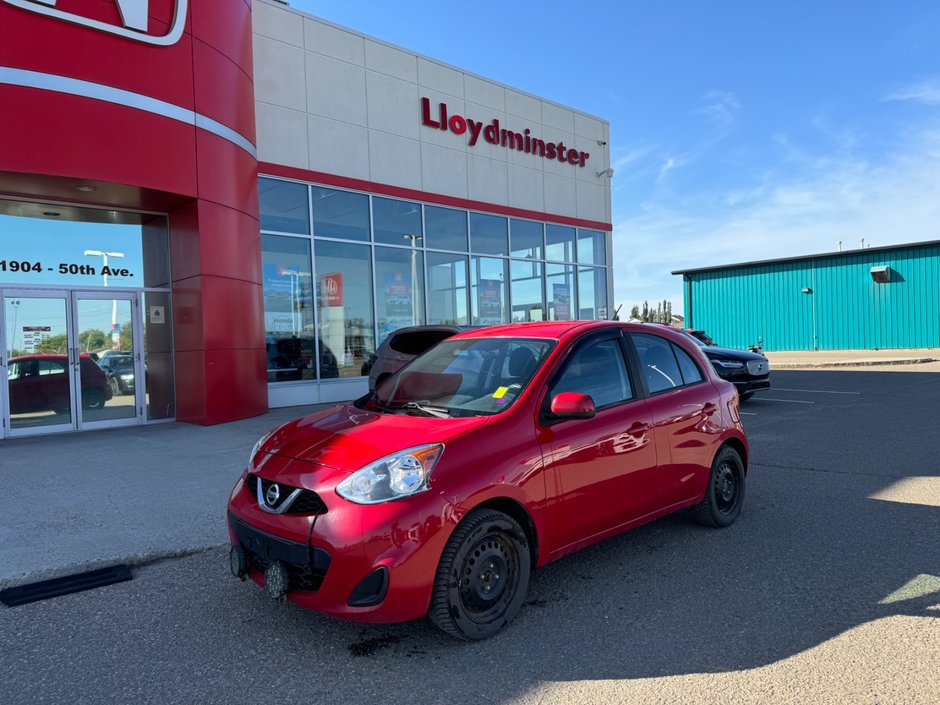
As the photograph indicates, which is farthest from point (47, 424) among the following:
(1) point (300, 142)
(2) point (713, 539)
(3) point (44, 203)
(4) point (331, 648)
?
(2) point (713, 539)

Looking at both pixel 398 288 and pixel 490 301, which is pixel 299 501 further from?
pixel 490 301

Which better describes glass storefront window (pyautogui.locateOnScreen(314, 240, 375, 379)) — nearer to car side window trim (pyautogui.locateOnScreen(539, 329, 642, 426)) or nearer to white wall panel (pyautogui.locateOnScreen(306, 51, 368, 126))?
white wall panel (pyautogui.locateOnScreen(306, 51, 368, 126))

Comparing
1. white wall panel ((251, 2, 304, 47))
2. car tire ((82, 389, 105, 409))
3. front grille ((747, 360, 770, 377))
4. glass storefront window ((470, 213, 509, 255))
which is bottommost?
car tire ((82, 389, 105, 409))

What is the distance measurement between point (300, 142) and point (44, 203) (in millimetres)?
4974

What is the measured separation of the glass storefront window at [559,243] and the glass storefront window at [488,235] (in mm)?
1761

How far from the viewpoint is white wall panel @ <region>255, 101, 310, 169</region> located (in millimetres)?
12508

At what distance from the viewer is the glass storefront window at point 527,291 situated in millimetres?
17625

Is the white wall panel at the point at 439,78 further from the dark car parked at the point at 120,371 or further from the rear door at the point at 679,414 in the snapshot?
the rear door at the point at 679,414

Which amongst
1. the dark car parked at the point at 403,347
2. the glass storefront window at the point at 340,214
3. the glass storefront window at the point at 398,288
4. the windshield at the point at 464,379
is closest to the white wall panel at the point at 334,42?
the glass storefront window at the point at 340,214

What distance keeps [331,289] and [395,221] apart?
8.07 ft

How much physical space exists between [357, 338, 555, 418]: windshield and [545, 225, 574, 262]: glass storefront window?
14.3 m

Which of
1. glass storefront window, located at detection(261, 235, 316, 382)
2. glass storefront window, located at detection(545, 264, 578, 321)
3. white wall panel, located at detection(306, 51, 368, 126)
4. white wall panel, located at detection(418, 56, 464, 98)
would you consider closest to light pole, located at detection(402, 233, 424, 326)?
glass storefront window, located at detection(261, 235, 316, 382)

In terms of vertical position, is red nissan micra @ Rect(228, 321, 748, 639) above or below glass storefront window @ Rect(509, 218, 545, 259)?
below

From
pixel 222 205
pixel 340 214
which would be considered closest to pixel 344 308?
pixel 340 214
